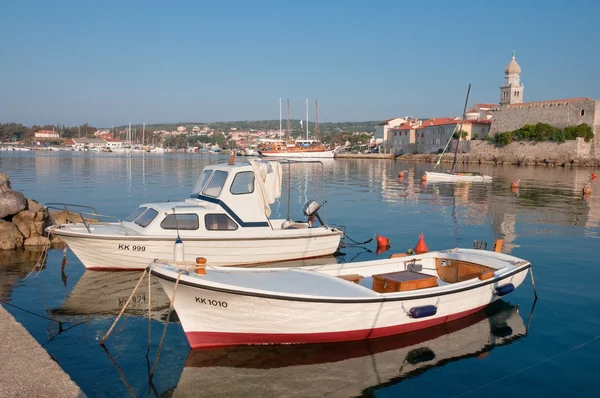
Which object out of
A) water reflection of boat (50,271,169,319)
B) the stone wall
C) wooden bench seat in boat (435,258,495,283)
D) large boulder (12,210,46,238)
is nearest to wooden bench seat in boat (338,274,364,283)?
wooden bench seat in boat (435,258,495,283)

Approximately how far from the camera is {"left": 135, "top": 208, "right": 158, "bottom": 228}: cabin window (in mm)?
14133

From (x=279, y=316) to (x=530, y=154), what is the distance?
89.0m

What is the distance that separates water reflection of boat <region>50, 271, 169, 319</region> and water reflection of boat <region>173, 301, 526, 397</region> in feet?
9.64

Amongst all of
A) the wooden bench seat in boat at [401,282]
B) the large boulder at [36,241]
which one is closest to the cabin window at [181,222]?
the wooden bench seat in boat at [401,282]

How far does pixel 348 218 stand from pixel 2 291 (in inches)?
664

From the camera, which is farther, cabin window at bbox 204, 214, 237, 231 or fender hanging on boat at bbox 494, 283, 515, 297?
cabin window at bbox 204, 214, 237, 231

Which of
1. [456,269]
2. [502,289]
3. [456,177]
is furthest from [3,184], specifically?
[456,177]

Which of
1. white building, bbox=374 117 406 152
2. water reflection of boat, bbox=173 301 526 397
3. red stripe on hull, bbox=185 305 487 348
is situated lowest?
water reflection of boat, bbox=173 301 526 397

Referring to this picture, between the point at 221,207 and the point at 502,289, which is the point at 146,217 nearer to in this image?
the point at 221,207

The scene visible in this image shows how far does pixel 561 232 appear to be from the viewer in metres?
22.3

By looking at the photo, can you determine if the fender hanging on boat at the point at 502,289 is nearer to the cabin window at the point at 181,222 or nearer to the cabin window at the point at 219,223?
the cabin window at the point at 219,223

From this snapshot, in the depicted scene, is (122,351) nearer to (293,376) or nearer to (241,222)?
(293,376)

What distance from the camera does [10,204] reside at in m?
17.2

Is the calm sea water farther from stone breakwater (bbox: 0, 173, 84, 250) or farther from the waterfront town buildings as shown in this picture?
the waterfront town buildings
